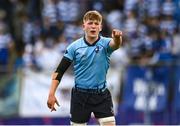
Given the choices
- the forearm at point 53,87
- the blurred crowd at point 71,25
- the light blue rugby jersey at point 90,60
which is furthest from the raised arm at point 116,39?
the blurred crowd at point 71,25

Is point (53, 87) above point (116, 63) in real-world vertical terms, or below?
above

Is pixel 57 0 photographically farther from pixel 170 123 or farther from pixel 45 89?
pixel 170 123

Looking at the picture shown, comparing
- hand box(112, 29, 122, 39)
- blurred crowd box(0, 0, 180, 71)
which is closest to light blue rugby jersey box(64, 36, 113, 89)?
hand box(112, 29, 122, 39)

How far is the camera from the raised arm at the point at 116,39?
9492mm

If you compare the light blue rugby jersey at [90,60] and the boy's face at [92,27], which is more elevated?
the boy's face at [92,27]

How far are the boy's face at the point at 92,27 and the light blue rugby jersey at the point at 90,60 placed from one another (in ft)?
0.50

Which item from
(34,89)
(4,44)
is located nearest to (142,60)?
(34,89)

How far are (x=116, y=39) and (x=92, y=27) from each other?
1.33 feet

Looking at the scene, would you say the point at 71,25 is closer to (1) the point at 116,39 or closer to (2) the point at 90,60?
(2) the point at 90,60

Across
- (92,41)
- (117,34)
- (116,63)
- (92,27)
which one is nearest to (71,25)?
(116,63)

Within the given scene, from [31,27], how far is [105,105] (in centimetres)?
1112

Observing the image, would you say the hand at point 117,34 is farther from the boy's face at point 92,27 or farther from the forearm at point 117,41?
the boy's face at point 92,27

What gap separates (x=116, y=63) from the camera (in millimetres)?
18109

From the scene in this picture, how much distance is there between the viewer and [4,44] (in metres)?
20.2
